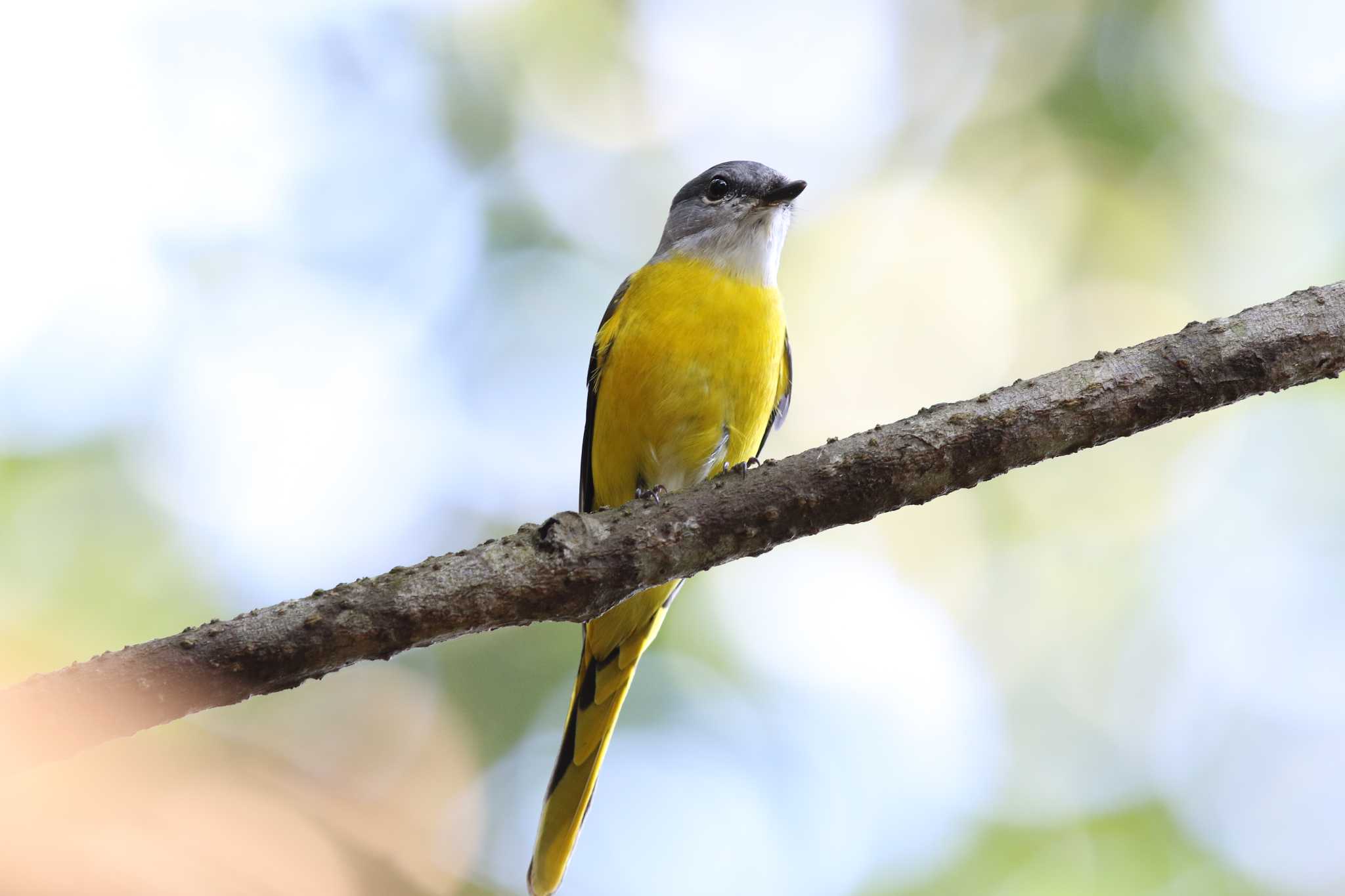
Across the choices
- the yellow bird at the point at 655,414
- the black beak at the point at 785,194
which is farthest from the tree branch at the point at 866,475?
the black beak at the point at 785,194

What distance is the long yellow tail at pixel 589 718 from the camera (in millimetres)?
4617

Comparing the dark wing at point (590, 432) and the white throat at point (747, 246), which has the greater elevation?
the white throat at point (747, 246)

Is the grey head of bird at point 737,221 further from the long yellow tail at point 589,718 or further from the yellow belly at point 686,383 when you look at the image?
the long yellow tail at point 589,718

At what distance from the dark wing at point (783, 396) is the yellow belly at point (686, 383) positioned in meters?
0.22

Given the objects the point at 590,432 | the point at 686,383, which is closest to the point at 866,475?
the point at 686,383

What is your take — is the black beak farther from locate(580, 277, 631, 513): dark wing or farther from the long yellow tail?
the long yellow tail

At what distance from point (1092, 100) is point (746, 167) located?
3332mm

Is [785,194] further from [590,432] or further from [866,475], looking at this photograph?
[866,475]

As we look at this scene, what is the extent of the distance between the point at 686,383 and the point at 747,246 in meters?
1.01

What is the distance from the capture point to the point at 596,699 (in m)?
4.86

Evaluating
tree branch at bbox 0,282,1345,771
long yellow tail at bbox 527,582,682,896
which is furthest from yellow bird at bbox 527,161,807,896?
tree branch at bbox 0,282,1345,771

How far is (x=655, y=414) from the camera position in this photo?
15.3 ft

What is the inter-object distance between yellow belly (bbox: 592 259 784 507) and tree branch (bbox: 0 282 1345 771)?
141 cm

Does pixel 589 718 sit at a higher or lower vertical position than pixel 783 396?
lower
